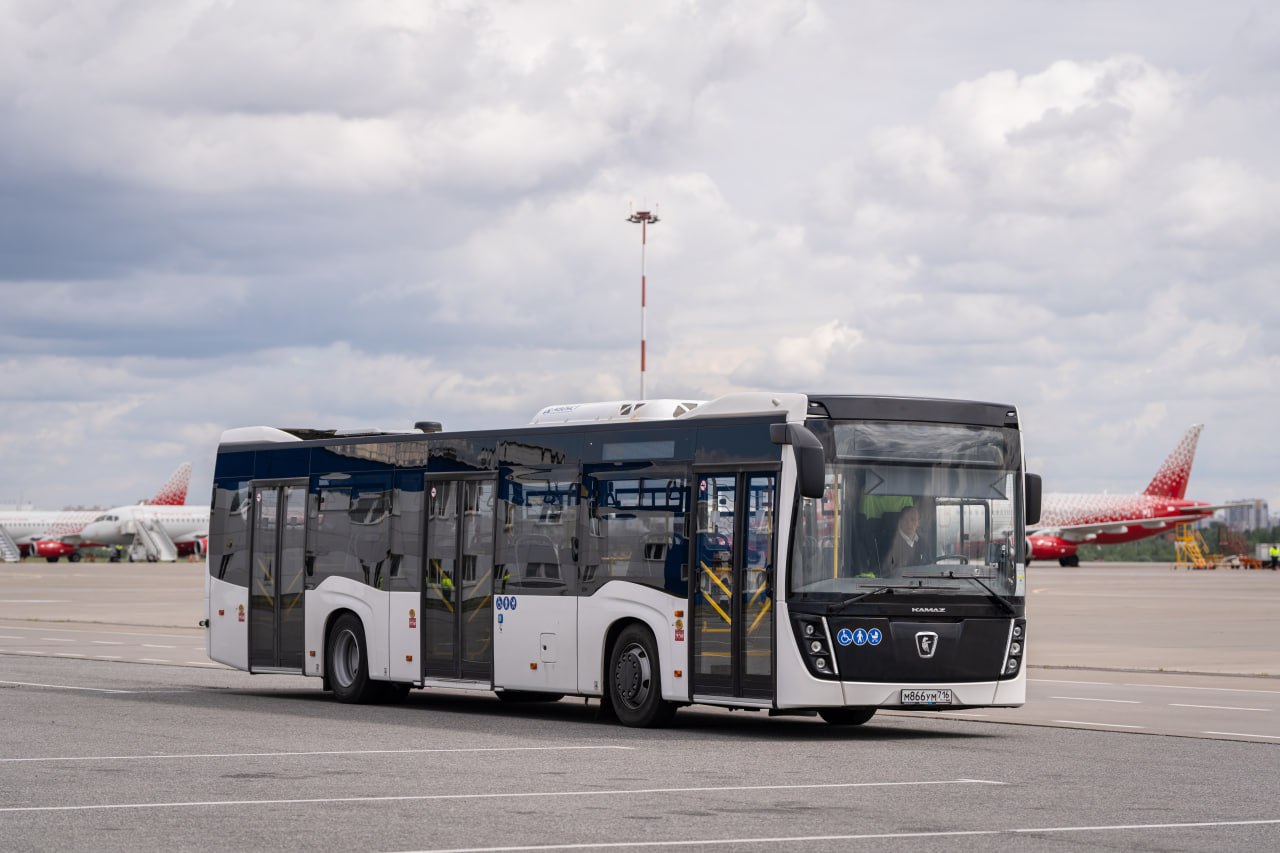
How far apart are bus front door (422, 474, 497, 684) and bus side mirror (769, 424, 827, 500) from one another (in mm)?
4736

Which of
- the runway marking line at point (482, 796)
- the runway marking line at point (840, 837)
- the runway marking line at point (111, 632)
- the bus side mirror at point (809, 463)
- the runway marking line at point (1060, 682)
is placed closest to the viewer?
the runway marking line at point (840, 837)

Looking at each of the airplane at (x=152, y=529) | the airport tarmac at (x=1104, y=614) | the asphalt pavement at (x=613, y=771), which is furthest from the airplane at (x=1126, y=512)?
the asphalt pavement at (x=613, y=771)

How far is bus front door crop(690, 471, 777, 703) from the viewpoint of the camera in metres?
16.9

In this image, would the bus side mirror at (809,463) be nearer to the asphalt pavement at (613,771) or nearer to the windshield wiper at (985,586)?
the windshield wiper at (985,586)

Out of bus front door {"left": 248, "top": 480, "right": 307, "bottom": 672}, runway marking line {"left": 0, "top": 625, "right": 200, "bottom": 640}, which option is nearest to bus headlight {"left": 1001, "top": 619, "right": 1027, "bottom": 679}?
bus front door {"left": 248, "top": 480, "right": 307, "bottom": 672}

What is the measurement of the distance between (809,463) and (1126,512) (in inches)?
4097

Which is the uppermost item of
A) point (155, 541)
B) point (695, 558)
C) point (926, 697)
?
point (155, 541)

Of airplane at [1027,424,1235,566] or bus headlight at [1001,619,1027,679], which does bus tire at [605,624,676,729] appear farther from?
airplane at [1027,424,1235,566]

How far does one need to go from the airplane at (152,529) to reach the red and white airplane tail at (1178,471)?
59761 mm

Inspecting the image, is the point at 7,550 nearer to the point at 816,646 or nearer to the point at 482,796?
the point at 816,646

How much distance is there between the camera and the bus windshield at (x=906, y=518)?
660 inches

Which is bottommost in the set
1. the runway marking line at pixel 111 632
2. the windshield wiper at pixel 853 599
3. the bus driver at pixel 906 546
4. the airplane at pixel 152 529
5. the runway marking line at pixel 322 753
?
the runway marking line at pixel 322 753

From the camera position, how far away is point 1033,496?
58.4ft

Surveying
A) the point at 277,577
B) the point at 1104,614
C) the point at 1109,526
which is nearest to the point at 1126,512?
the point at 1109,526
